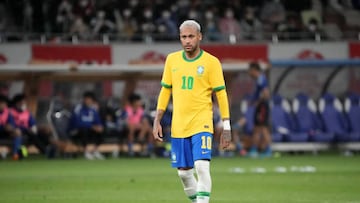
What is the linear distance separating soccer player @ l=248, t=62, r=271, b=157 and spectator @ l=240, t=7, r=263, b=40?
6780 millimetres

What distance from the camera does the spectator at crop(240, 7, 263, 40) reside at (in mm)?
34344

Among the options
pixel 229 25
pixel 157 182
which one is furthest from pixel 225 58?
pixel 157 182

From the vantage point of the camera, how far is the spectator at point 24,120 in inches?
1073

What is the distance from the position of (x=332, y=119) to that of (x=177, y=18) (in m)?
7.95

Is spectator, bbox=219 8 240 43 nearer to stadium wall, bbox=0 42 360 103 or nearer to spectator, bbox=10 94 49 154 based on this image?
stadium wall, bbox=0 42 360 103

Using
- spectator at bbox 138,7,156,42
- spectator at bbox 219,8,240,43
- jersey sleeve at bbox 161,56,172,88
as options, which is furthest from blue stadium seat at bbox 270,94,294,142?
jersey sleeve at bbox 161,56,172,88

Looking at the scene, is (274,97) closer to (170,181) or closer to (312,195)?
(170,181)

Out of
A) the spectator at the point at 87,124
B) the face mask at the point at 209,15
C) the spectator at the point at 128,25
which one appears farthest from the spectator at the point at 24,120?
the face mask at the point at 209,15

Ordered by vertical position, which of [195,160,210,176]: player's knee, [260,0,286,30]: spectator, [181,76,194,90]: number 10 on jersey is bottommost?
[195,160,210,176]: player's knee

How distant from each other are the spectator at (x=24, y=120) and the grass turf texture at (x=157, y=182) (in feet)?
6.02

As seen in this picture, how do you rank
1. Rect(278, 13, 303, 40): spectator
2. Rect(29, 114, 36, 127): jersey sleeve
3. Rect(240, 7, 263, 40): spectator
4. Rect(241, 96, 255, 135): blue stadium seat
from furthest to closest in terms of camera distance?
Rect(278, 13, 303, 40): spectator, Rect(240, 7, 263, 40): spectator, Rect(241, 96, 255, 135): blue stadium seat, Rect(29, 114, 36, 127): jersey sleeve

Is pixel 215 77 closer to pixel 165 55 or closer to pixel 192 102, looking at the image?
pixel 192 102

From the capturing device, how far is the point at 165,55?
32844mm

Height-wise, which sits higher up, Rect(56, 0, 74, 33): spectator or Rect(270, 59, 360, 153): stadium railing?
Rect(56, 0, 74, 33): spectator
